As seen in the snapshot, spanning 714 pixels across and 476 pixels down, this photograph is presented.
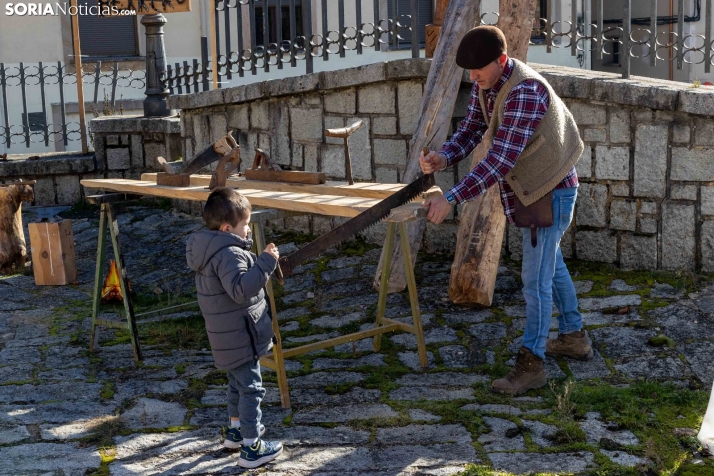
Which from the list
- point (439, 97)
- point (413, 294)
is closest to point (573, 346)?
point (413, 294)

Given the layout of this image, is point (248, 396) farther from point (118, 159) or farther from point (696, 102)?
point (118, 159)

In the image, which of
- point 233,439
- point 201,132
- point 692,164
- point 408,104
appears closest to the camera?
point 233,439

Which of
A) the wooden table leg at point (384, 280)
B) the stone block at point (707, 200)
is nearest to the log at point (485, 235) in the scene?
the wooden table leg at point (384, 280)

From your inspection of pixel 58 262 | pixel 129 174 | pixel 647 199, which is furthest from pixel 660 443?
pixel 129 174

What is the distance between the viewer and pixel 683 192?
6.09 m

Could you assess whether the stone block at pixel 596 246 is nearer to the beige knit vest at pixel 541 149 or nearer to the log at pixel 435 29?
the log at pixel 435 29

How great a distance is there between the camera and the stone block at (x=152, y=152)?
10.1 meters

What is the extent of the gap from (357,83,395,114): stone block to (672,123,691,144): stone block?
6.82ft

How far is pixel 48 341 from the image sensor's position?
588cm

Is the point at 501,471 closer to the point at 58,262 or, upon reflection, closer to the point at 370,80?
the point at 370,80

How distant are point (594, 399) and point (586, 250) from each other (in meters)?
2.26

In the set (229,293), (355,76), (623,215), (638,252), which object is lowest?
(638,252)

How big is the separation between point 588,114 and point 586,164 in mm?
336

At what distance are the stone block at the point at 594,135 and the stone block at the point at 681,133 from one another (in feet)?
1.48
